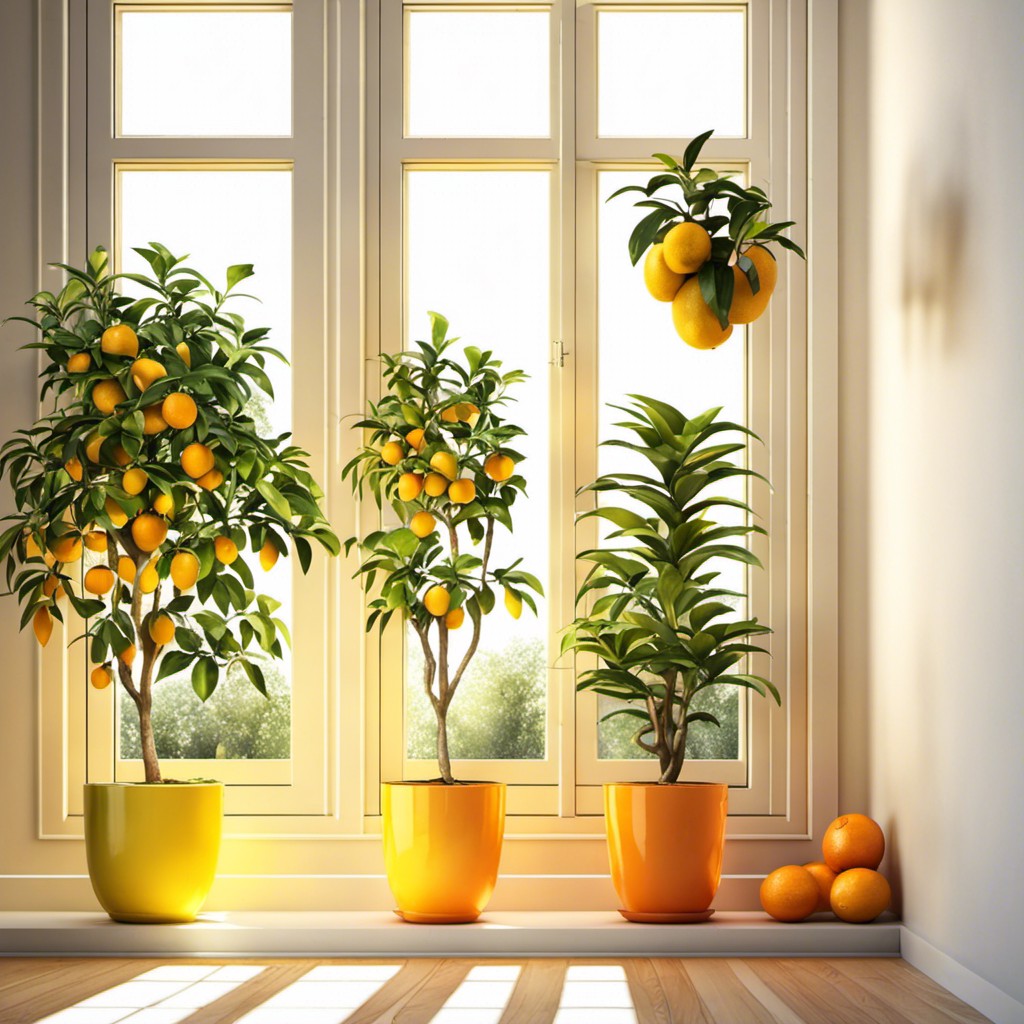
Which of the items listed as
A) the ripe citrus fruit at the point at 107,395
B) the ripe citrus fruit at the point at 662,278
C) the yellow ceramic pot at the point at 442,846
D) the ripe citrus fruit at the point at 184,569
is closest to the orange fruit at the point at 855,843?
the yellow ceramic pot at the point at 442,846

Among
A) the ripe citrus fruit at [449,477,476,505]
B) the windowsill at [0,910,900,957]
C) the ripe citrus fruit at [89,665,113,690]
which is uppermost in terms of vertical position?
the ripe citrus fruit at [449,477,476,505]

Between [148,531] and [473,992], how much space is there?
120cm

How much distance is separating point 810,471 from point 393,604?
3.83 ft

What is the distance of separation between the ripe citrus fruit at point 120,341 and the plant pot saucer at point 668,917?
1.74 m

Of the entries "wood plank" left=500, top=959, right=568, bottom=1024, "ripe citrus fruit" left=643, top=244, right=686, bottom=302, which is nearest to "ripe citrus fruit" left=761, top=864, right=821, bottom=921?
"wood plank" left=500, top=959, right=568, bottom=1024

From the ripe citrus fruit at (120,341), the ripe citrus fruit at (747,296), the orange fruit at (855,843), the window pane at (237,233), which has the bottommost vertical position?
the orange fruit at (855,843)

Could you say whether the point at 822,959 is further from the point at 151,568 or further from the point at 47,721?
the point at 47,721

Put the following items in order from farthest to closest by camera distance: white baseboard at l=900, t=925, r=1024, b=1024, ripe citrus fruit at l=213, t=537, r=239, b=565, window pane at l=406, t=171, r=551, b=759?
window pane at l=406, t=171, r=551, b=759, ripe citrus fruit at l=213, t=537, r=239, b=565, white baseboard at l=900, t=925, r=1024, b=1024

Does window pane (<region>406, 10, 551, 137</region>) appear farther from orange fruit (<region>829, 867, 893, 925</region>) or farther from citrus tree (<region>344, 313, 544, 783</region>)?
orange fruit (<region>829, 867, 893, 925</region>)

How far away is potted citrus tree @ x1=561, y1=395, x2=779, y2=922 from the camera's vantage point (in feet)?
9.56

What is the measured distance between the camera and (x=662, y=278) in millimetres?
2662

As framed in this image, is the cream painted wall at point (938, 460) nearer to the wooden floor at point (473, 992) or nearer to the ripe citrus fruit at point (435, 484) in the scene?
the wooden floor at point (473, 992)

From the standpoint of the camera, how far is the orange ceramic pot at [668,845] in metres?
2.90

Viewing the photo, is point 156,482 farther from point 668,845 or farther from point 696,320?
point 668,845
